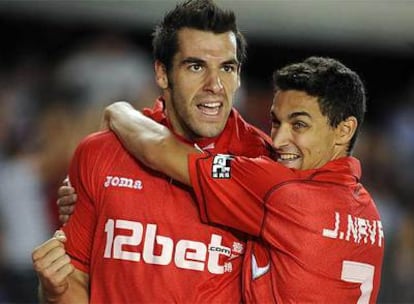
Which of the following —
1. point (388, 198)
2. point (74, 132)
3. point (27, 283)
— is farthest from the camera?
point (388, 198)

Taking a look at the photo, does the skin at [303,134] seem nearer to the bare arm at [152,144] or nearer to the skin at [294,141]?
the skin at [294,141]

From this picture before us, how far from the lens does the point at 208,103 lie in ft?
12.1

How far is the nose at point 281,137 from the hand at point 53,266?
907 millimetres

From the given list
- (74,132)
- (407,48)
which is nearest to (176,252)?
(74,132)

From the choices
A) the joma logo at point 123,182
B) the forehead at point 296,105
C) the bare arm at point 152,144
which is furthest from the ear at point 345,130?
the joma logo at point 123,182

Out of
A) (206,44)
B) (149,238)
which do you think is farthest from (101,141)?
(206,44)

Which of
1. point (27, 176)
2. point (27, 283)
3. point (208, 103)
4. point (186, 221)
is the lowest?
point (27, 283)

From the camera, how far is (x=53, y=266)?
371cm

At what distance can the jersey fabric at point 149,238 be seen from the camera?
12.0ft

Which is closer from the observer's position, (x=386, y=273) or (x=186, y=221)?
(x=186, y=221)

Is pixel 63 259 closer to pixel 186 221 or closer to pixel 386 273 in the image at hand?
pixel 186 221

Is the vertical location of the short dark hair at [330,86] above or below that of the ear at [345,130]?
above

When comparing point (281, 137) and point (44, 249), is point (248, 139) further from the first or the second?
point (44, 249)

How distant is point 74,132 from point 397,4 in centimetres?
293
